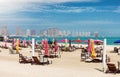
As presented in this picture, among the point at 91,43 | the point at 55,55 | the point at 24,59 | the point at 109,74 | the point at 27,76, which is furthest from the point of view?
the point at 55,55

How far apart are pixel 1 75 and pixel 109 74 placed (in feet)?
18.8

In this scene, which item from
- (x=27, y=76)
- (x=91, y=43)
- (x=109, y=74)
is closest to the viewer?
(x=27, y=76)

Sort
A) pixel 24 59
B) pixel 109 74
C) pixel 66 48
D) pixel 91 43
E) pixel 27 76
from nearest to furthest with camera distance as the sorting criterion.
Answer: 1. pixel 27 76
2. pixel 109 74
3. pixel 24 59
4. pixel 91 43
5. pixel 66 48

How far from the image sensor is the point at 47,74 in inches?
658

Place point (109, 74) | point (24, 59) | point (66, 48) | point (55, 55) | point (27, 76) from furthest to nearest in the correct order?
point (66, 48)
point (55, 55)
point (24, 59)
point (109, 74)
point (27, 76)

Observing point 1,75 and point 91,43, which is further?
point 91,43

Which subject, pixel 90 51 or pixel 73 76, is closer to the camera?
pixel 73 76

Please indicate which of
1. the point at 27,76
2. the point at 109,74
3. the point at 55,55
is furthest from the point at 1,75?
the point at 55,55

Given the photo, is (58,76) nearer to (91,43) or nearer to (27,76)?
(27,76)

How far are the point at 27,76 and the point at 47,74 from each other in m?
1.27

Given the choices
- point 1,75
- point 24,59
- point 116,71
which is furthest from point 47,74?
point 24,59

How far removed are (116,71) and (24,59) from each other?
7725 mm

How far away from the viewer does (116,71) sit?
1722cm

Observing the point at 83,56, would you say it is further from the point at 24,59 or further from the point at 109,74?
the point at 109,74
